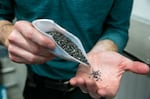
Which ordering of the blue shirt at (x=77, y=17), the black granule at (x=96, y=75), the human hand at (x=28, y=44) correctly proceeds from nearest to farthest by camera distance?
the human hand at (x=28, y=44), the black granule at (x=96, y=75), the blue shirt at (x=77, y=17)

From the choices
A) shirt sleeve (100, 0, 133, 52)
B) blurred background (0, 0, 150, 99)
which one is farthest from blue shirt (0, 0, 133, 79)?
blurred background (0, 0, 150, 99)

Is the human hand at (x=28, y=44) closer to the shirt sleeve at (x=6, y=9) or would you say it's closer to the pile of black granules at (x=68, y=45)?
the pile of black granules at (x=68, y=45)

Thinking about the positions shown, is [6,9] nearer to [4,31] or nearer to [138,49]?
[4,31]

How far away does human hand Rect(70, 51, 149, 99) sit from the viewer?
0.57 metres

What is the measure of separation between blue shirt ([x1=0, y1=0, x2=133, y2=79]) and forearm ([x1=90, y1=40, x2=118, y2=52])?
23 millimetres

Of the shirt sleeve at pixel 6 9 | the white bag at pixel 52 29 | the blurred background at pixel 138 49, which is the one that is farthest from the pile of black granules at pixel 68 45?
the blurred background at pixel 138 49

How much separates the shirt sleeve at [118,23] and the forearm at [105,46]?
0.09 feet

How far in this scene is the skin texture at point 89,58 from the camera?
20.3 inches

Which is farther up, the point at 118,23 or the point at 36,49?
the point at 36,49

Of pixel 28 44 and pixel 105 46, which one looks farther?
pixel 105 46

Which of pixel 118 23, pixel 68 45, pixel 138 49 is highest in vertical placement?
pixel 68 45

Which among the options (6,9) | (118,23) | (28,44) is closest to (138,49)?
(118,23)

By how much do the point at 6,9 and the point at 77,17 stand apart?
21 centimetres

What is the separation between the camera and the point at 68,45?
1.84 feet
